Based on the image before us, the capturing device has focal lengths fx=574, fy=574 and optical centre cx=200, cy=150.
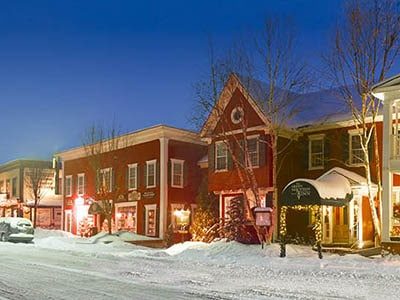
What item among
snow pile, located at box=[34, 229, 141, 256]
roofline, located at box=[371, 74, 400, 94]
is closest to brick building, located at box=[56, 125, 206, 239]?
snow pile, located at box=[34, 229, 141, 256]

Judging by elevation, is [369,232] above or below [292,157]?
below

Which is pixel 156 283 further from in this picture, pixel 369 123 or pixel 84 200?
pixel 84 200

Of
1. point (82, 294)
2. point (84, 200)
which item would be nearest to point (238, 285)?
point (82, 294)

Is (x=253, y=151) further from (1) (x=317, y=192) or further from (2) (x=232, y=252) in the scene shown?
(2) (x=232, y=252)

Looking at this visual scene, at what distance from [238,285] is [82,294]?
3.97 meters

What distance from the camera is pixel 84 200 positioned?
4312 cm

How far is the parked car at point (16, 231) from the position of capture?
33.1 m

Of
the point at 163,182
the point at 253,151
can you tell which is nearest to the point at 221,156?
the point at 253,151

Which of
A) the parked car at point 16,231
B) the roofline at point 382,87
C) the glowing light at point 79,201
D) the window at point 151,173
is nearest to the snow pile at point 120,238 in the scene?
the window at point 151,173

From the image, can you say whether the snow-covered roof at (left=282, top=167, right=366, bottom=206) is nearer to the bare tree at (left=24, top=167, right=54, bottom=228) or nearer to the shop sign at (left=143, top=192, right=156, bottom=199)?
the shop sign at (left=143, top=192, right=156, bottom=199)

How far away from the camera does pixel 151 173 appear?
119 ft

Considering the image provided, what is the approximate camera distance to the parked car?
33125 millimetres

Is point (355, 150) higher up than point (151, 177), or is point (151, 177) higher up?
point (355, 150)

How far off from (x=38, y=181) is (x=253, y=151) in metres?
29.8
